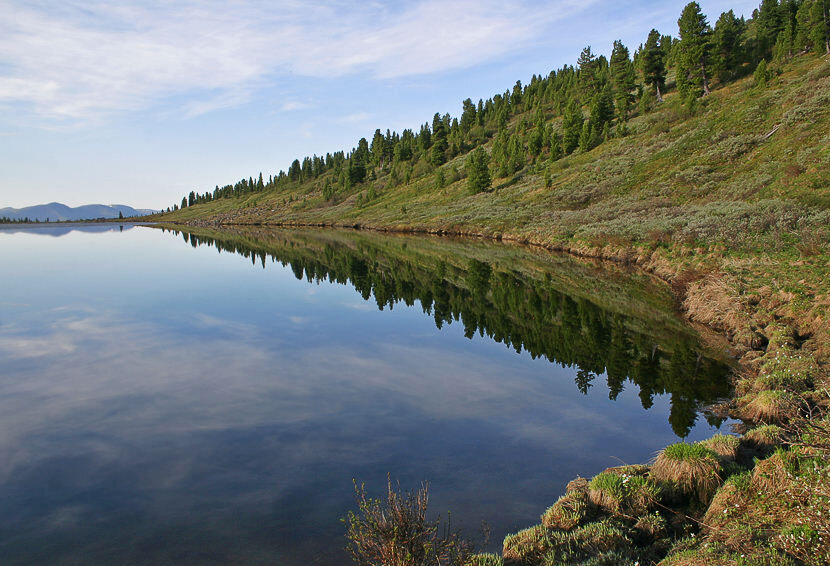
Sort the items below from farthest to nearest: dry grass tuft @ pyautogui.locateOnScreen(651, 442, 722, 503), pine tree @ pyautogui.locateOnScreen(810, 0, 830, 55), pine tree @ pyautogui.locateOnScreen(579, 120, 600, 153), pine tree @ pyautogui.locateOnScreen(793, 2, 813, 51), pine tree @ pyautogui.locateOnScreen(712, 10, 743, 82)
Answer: pine tree @ pyautogui.locateOnScreen(579, 120, 600, 153) → pine tree @ pyautogui.locateOnScreen(712, 10, 743, 82) → pine tree @ pyautogui.locateOnScreen(793, 2, 813, 51) → pine tree @ pyautogui.locateOnScreen(810, 0, 830, 55) → dry grass tuft @ pyautogui.locateOnScreen(651, 442, 722, 503)

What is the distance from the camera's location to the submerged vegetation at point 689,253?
6.73 meters

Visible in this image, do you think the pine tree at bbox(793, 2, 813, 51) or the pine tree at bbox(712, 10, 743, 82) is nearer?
the pine tree at bbox(793, 2, 813, 51)

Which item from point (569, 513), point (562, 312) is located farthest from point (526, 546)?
point (562, 312)

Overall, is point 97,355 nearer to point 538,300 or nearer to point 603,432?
point 603,432

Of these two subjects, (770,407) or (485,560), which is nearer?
(485,560)

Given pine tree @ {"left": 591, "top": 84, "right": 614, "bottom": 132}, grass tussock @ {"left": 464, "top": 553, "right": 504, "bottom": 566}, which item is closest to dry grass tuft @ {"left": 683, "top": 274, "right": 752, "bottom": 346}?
grass tussock @ {"left": 464, "top": 553, "right": 504, "bottom": 566}

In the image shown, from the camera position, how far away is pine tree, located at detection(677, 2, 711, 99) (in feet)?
261

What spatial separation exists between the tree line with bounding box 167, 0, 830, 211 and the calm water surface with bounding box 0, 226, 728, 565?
59.0m

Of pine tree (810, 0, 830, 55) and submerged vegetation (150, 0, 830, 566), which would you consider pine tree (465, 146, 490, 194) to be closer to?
submerged vegetation (150, 0, 830, 566)

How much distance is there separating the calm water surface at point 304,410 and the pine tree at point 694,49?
7163 centimetres

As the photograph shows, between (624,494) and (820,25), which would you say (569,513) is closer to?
(624,494)

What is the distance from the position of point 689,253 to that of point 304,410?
2714 centimetres

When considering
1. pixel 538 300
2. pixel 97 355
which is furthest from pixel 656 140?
pixel 97 355

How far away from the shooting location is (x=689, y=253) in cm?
2955
